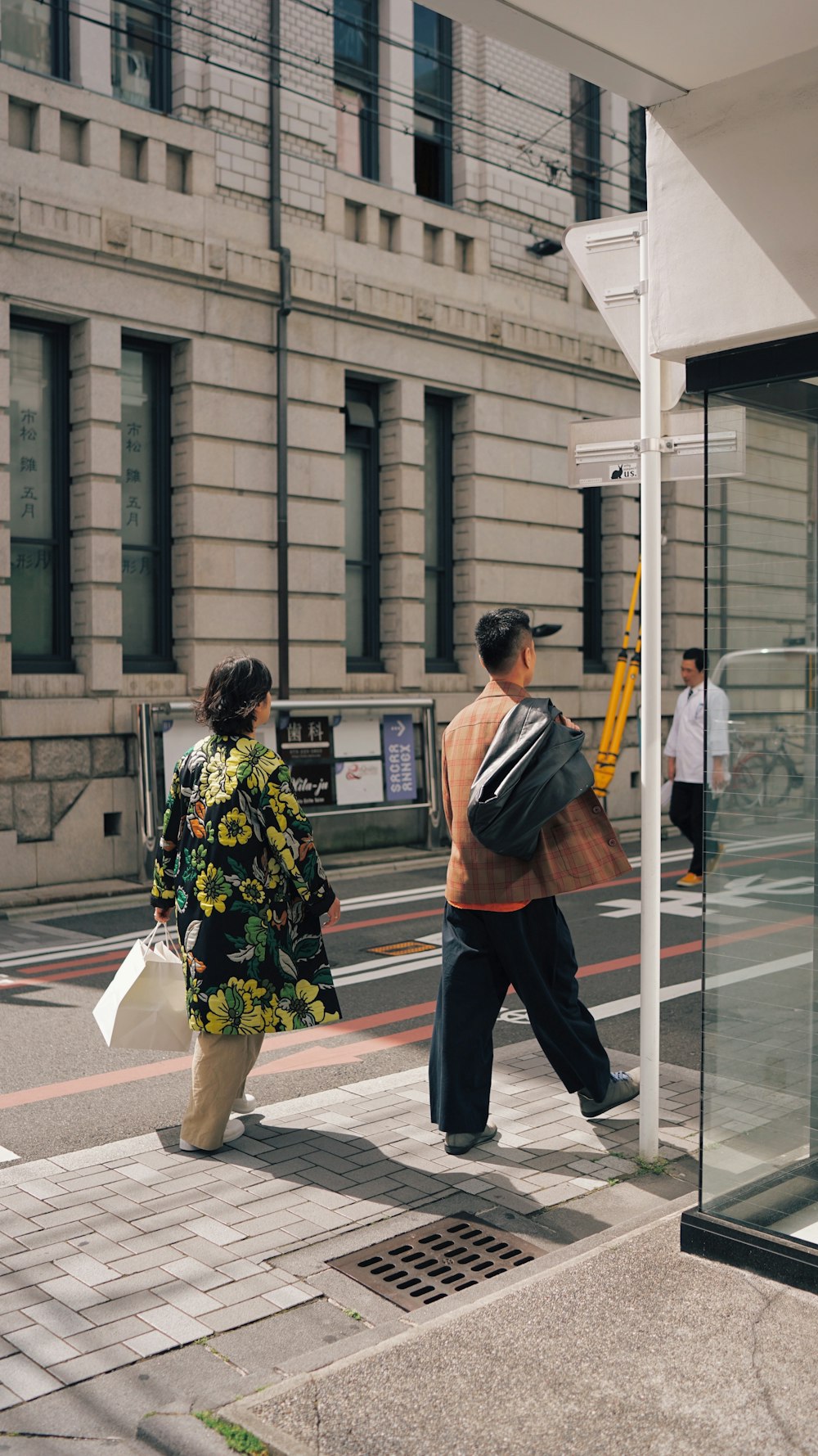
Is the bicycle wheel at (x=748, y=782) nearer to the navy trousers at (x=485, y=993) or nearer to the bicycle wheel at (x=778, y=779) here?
the bicycle wheel at (x=778, y=779)

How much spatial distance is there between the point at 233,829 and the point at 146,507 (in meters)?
8.96

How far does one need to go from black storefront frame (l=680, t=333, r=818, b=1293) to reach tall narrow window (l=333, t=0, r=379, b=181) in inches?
473

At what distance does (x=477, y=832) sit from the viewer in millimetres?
4902

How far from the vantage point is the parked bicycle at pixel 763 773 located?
3.98 meters

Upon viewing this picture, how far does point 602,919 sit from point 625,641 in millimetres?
7391

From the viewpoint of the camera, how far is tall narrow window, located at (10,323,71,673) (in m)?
12.4

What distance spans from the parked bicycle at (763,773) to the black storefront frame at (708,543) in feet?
1.23

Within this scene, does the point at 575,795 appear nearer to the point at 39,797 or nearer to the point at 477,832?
the point at 477,832

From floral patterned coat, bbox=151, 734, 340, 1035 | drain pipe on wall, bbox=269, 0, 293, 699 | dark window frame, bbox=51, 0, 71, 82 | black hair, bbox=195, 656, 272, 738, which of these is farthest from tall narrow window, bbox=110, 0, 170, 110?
floral patterned coat, bbox=151, 734, 340, 1035

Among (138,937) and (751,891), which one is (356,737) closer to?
(138,937)

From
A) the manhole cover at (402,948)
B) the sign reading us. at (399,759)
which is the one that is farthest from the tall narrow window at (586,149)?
the manhole cover at (402,948)

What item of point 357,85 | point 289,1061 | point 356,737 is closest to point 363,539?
point 356,737

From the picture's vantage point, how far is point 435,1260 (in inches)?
166

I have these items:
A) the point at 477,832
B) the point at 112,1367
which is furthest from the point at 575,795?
the point at 112,1367
